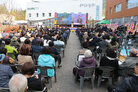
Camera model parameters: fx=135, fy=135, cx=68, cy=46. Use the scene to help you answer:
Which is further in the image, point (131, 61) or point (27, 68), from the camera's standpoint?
point (131, 61)

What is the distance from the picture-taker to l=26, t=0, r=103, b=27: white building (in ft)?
162

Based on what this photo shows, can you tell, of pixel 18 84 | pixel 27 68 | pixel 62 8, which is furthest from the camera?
pixel 62 8

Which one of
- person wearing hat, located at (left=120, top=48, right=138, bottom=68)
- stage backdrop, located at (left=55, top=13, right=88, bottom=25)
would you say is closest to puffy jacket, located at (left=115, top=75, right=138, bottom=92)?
person wearing hat, located at (left=120, top=48, right=138, bottom=68)

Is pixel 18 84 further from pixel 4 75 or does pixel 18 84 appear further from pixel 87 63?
pixel 87 63

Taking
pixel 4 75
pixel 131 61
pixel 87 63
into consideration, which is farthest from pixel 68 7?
pixel 4 75

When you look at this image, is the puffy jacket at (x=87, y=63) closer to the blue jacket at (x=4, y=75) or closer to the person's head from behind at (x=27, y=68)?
the person's head from behind at (x=27, y=68)

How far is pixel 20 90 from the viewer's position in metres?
1.82

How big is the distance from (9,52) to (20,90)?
3.48m

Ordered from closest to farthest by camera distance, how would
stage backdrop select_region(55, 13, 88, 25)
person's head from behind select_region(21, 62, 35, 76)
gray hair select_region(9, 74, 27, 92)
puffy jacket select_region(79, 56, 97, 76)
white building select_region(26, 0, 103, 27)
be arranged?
gray hair select_region(9, 74, 27, 92) < person's head from behind select_region(21, 62, 35, 76) < puffy jacket select_region(79, 56, 97, 76) < stage backdrop select_region(55, 13, 88, 25) < white building select_region(26, 0, 103, 27)

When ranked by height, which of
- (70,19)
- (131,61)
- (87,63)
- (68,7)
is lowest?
(87,63)

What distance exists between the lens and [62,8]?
169ft

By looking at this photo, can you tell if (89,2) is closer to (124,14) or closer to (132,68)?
(124,14)

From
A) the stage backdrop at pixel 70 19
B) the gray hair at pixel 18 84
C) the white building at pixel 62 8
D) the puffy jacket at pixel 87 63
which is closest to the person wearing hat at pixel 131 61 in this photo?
the puffy jacket at pixel 87 63

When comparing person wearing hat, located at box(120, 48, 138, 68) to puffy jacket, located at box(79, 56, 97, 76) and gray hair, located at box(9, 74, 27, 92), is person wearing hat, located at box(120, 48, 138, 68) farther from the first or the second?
gray hair, located at box(9, 74, 27, 92)
